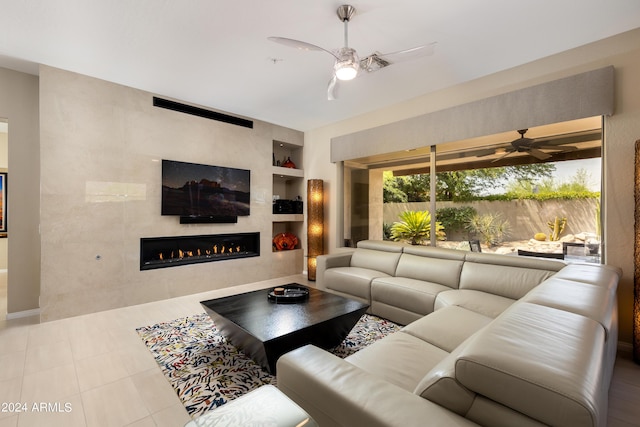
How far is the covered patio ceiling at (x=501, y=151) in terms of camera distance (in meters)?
2.93

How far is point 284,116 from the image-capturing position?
15.8ft

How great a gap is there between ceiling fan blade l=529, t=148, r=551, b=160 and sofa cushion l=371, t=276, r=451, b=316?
5.96 ft

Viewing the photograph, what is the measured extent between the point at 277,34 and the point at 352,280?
9.02 ft

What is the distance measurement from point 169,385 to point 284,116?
13.2ft

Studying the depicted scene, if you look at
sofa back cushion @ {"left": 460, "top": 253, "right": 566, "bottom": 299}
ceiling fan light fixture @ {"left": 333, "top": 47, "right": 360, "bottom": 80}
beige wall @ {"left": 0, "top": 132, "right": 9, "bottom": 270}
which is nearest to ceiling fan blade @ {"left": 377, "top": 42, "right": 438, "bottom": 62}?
ceiling fan light fixture @ {"left": 333, "top": 47, "right": 360, "bottom": 80}

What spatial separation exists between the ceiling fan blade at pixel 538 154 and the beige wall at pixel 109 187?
13.9ft

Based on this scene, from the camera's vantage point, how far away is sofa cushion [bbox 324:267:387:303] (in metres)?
3.43

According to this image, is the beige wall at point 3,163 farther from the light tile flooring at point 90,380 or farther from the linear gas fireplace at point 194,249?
the linear gas fireplace at point 194,249

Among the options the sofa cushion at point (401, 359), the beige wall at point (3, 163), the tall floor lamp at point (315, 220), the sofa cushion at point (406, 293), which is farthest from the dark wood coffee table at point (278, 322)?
the beige wall at point (3, 163)

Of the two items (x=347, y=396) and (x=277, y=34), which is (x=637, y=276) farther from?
(x=277, y=34)

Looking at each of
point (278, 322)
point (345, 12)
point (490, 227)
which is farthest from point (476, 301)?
point (345, 12)

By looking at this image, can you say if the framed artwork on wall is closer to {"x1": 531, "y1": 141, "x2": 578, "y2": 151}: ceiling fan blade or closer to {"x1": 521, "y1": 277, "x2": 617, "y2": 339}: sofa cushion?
{"x1": 521, "y1": 277, "x2": 617, "y2": 339}: sofa cushion

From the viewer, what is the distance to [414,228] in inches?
170

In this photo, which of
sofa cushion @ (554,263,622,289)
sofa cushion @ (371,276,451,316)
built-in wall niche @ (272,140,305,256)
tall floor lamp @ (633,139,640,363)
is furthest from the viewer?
built-in wall niche @ (272,140,305,256)
